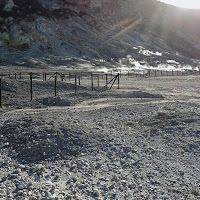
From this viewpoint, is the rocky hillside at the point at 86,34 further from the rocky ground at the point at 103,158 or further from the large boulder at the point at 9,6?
the rocky ground at the point at 103,158

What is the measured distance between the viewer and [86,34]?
203 feet

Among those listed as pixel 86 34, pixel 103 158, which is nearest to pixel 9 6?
pixel 86 34

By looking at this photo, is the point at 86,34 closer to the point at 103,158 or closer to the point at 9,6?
the point at 9,6

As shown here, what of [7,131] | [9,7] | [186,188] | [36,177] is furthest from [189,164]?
[9,7]

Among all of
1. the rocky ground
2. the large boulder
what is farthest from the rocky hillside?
the rocky ground

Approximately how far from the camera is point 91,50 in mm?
55906

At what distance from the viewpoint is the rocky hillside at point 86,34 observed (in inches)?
1967

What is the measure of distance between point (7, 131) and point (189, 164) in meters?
5.54

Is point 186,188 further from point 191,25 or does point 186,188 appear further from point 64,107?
point 191,25

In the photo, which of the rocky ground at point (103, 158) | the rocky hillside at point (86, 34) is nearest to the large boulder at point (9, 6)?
the rocky hillside at point (86, 34)

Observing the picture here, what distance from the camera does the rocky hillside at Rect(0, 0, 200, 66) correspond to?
50.0 meters

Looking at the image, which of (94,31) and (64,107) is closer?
(64,107)

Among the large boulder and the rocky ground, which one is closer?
the rocky ground

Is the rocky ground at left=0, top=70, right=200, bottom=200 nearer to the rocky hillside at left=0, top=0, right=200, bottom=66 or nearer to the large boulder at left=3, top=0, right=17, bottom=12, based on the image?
the rocky hillside at left=0, top=0, right=200, bottom=66
